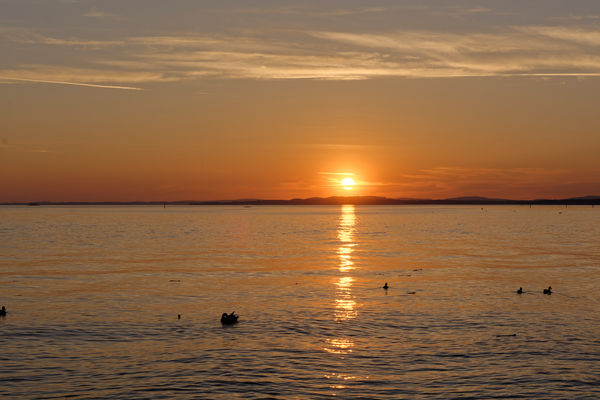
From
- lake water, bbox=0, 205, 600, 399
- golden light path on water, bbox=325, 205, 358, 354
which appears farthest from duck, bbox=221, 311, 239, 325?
golden light path on water, bbox=325, 205, 358, 354

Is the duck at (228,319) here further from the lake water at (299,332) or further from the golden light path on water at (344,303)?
the golden light path on water at (344,303)

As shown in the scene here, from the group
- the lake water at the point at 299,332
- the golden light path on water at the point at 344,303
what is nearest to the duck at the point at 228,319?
the lake water at the point at 299,332

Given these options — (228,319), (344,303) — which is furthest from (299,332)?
(344,303)

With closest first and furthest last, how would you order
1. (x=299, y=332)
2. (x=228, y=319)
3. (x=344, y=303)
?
1. (x=299, y=332)
2. (x=228, y=319)
3. (x=344, y=303)

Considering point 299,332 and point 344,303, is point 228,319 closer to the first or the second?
point 299,332

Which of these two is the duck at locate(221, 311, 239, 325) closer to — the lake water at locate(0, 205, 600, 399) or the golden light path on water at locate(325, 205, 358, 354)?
the lake water at locate(0, 205, 600, 399)

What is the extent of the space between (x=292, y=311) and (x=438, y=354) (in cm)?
1087

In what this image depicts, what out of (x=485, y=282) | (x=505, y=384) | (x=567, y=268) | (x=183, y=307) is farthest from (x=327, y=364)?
(x=567, y=268)

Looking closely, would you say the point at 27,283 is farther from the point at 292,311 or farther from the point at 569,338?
the point at 569,338

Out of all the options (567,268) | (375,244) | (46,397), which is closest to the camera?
(46,397)

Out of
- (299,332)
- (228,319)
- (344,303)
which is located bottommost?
(299,332)

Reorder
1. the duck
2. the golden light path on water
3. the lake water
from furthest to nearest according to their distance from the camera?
the duck → the golden light path on water → the lake water

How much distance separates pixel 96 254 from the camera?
223ft

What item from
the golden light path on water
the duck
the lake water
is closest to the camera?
the lake water
